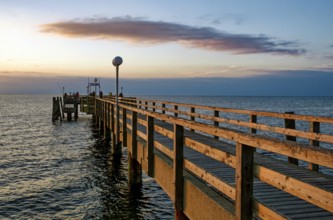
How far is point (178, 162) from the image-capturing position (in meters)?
6.10

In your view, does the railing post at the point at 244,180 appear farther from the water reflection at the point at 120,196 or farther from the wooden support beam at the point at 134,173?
the wooden support beam at the point at 134,173

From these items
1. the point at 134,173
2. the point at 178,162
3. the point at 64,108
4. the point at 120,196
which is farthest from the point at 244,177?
the point at 64,108

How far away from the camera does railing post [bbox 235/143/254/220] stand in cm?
366

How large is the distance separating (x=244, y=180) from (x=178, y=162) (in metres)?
2.51

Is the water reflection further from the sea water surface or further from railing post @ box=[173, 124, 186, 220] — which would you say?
railing post @ box=[173, 124, 186, 220]

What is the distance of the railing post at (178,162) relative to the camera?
600 centimetres

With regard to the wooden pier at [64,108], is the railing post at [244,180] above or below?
above

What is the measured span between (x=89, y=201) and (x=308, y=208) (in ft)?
29.2

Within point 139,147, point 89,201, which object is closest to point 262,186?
point 139,147

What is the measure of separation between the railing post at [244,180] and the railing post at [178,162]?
2.32m

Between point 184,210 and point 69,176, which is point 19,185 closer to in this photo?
point 69,176

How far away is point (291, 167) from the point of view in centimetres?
658

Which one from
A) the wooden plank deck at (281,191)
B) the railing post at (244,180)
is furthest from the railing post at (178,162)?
the railing post at (244,180)

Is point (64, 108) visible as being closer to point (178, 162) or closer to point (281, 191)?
point (178, 162)
